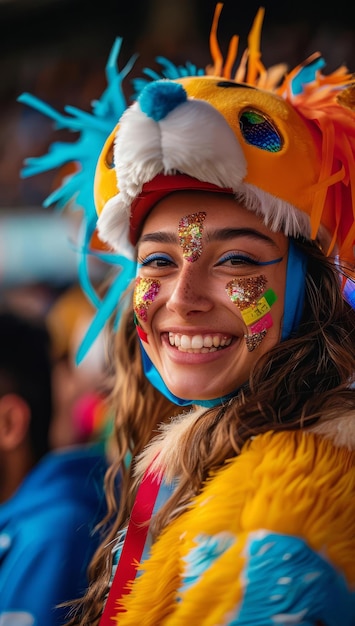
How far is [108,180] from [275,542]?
2.61ft

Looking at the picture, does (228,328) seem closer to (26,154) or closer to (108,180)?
(108,180)

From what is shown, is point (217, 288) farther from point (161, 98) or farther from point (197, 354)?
point (161, 98)

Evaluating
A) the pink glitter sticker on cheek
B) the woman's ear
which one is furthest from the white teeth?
the woman's ear

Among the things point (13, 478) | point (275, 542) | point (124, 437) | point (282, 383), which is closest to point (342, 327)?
point (282, 383)

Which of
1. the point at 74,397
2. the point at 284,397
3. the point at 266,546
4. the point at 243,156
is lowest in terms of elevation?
the point at 74,397

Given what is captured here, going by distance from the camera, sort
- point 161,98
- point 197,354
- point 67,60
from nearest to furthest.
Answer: point 161,98 → point 197,354 → point 67,60

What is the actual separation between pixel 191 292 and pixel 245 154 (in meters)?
0.28

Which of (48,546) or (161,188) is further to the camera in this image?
(48,546)

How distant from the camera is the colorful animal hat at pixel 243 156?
1473mm

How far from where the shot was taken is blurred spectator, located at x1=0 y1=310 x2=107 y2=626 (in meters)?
1.95

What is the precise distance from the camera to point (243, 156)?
Result: 4.88 ft

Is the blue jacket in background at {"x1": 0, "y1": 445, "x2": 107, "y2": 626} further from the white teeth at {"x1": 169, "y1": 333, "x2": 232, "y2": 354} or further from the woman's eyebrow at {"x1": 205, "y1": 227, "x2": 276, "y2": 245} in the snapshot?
the woman's eyebrow at {"x1": 205, "y1": 227, "x2": 276, "y2": 245}

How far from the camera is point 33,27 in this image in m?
6.03

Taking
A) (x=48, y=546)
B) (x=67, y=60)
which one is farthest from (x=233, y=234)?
(x=67, y=60)
